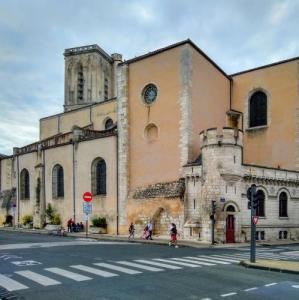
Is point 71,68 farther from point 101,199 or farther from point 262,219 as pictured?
point 262,219

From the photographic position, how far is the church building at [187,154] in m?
29.4

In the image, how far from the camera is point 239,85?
126ft

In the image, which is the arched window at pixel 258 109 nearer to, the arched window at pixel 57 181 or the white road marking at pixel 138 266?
the arched window at pixel 57 181

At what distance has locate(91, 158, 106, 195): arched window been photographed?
38406 millimetres

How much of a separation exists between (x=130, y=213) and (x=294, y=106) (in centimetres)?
1503

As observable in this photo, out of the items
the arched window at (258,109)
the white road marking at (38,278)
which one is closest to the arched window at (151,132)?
the arched window at (258,109)

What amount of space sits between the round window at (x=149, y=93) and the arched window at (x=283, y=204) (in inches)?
473

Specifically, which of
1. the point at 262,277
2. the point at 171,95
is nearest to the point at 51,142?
the point at 171,95

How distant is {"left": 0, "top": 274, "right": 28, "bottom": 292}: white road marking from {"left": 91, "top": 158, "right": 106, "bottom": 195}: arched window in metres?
26.7

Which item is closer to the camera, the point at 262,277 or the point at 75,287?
the point at 75,287

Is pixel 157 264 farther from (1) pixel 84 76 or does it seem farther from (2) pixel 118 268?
(1) pixel 84 76

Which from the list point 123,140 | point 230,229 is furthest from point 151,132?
point 230,229

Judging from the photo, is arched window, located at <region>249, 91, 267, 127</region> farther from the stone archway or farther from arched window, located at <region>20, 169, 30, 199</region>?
arched window, located at <region>20, 169, 30, 199</region>

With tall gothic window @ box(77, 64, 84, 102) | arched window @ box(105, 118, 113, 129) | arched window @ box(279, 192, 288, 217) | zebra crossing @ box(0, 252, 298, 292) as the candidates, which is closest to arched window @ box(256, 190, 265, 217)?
arched window @ box(279, 192, 288, 217)
